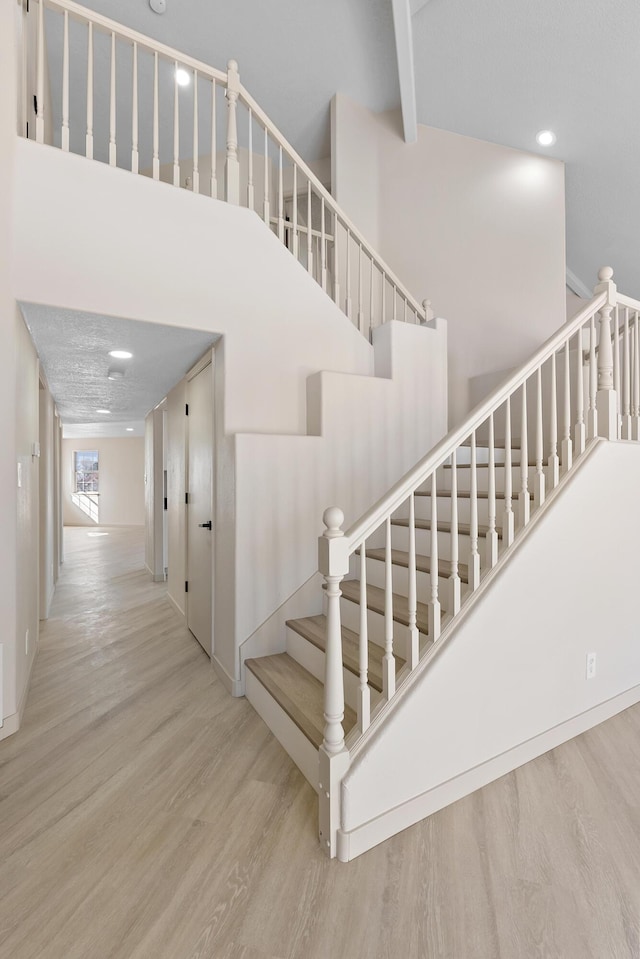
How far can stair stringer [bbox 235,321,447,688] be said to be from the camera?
2742 mm

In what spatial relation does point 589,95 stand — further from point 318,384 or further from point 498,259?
point 318,384

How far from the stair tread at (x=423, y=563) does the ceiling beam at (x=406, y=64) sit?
357 cm

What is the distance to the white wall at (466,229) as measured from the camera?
4664 mm

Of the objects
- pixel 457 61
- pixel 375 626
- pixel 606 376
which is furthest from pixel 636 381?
pixel 457 61

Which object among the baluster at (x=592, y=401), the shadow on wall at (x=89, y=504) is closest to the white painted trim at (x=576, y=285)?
the baluster at (x=592, y=401)

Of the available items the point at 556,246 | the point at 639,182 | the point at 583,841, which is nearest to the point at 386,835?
the point at 583,841

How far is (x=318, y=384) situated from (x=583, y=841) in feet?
8.17

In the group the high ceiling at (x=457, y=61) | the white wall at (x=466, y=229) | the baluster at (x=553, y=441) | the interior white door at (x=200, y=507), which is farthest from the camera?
the white wall at (x=466, y=229)

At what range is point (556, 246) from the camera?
484cm

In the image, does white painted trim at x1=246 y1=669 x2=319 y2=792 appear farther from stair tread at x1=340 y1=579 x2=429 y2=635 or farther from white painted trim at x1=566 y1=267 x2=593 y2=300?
white painted trim at x1=566 y1=267 x2=593 y2=300

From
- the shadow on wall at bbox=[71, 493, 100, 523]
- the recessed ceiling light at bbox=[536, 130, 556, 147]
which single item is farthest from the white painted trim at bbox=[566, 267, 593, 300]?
the shadow on wall at bbox=[71, 493, 100, 523]

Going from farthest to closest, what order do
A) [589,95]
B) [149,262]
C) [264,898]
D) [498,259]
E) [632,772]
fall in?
[498,259], [589,95], [149,262], [632,772], [264,898]

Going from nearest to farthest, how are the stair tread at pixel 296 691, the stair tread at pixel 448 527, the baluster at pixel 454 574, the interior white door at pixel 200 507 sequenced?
the baluster at pixel 454 574 → the stair tread at pixel 296 691 → the stair tread at pixel 448 527 → the interior white door at pixel 200 507

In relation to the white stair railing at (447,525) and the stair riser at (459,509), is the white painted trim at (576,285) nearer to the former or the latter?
the white stair railing at (447,525)
